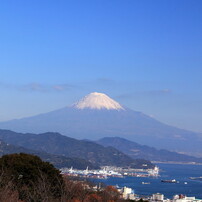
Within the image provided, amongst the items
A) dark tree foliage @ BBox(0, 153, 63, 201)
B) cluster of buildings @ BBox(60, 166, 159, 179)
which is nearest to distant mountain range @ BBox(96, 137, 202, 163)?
cluster of buildings @ BBox(60, 166, 159, 179)

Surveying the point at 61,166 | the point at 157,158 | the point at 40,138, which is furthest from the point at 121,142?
the point at 61,166

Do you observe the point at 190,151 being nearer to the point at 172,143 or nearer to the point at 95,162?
the point at 172,143

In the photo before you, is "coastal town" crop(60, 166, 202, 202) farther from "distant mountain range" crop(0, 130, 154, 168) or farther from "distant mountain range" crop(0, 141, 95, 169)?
"distant mountain range" crop(0, 130, 154, 168)

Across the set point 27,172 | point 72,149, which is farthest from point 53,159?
point 27,172

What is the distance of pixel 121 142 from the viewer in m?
154

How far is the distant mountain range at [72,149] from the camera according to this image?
11044cm

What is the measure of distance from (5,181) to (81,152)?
313 ft

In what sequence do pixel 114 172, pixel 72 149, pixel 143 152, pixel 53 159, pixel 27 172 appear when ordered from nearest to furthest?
pixel 27 172, pixel 53 159, pixel 114 172, pixel 72 149, pixel 143 152

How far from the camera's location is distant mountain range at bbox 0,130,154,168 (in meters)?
110

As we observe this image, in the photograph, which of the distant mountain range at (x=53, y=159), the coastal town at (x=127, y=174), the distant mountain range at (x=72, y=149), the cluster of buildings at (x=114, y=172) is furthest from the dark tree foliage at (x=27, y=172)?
the distant mountain range at (x=72, y=149)

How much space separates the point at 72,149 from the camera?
113625 mm

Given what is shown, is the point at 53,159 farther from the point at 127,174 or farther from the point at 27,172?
the point at 27,172

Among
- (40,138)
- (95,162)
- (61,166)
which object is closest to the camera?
(61,166)

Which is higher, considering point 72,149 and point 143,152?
point 143,152
